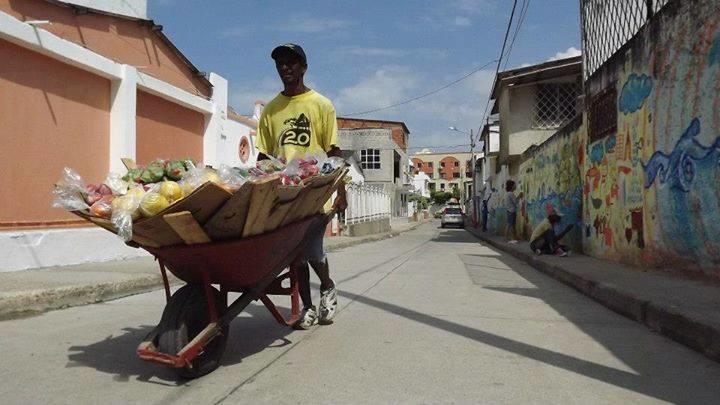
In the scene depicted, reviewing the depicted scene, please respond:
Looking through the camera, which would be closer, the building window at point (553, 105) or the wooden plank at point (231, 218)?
the wooden plank at point (231, 218)

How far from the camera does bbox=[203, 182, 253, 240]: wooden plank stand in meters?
3.12

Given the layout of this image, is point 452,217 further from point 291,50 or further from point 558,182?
point 291,50

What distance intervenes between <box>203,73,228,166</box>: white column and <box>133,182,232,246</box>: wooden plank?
10836 mm

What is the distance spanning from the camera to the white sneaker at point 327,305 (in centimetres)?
488

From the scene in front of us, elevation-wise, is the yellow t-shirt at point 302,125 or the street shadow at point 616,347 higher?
the yellow t-shirt at point 302,125

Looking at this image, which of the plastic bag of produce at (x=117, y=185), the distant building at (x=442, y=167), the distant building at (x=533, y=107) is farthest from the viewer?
the distant building at (x=442, y=167)

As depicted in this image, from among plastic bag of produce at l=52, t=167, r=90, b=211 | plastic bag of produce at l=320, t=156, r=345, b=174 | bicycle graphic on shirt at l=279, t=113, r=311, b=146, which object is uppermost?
bicycle graphic on shirt at l=279, t=113, r=311, b=146

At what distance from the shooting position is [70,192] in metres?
3.26

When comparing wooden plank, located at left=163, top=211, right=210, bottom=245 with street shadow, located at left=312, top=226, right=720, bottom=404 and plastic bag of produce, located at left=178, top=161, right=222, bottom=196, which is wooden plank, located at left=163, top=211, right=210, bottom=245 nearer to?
plastic bag of produce, located at left=178, top=161, right=222, bottom=196

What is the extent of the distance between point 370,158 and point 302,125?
45.3 m

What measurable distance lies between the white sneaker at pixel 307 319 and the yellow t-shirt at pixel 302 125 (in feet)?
4.02

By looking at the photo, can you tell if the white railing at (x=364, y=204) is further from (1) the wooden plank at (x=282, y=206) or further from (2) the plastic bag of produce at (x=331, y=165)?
(1) the wooden plank at (x=282, y=206)

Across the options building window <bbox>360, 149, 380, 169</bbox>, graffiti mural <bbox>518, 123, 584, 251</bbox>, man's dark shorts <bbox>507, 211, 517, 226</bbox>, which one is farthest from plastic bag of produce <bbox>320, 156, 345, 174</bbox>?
building window <bbox>360, 149, 380, 169</bbox>

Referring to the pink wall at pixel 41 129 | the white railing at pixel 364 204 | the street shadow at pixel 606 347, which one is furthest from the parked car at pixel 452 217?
the street shadow at pixel 606 347
